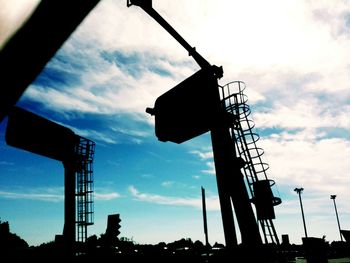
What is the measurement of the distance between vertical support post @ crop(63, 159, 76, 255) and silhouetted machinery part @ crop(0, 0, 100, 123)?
321 inches

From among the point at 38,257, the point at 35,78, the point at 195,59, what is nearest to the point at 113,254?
the point at 38,257

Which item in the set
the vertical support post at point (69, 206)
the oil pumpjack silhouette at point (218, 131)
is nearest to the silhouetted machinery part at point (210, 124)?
the oil pumpjack silhouette at point (218, 131)

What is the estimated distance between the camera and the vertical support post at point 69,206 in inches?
328

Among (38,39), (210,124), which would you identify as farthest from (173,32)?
(38,39)

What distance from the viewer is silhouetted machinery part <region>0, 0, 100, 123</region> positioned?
0.72 meters

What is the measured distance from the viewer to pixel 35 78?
0.87 m

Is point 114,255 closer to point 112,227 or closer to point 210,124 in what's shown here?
point 112,227

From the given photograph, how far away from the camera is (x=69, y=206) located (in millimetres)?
8703

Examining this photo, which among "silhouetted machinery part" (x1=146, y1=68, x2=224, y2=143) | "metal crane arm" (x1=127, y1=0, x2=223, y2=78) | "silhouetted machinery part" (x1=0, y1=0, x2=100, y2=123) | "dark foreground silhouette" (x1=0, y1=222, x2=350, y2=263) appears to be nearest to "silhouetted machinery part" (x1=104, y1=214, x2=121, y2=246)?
"dark foreground silhouette" (x1=0, y1=222, x2=350, y2=263)

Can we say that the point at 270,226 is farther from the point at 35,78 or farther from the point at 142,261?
the point at 35,78

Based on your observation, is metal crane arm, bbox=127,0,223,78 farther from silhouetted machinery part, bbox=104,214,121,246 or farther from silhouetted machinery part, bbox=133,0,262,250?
silhouetted machinery part, bbox=104,214,121,246

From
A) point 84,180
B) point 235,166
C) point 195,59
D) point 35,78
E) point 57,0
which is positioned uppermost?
point 195,59

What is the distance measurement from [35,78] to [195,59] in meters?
8.19

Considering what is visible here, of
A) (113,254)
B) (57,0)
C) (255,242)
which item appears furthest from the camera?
(113,254)
